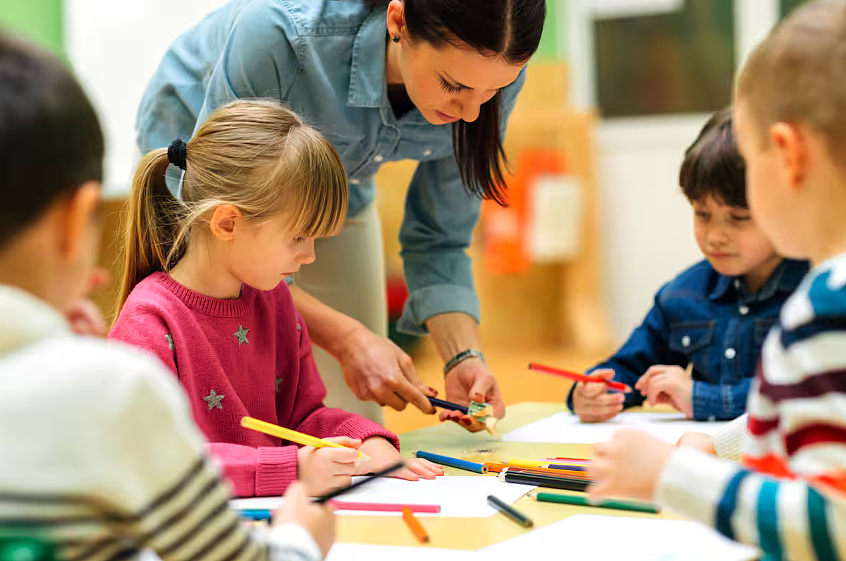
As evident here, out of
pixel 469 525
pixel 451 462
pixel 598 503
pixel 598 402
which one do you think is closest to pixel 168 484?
pixel 469 525

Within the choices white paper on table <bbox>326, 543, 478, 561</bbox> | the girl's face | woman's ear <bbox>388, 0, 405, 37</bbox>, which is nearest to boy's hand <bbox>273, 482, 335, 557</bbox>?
white paper on table <bbox>326, 543, 478, 561</bbox>

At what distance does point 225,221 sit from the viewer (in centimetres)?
101

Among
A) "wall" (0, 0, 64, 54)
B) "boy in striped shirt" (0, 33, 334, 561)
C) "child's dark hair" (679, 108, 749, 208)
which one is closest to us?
"boy in striped shirt" (0, 33, 334, 561)

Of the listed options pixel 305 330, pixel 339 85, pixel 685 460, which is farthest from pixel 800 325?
pixel 339 85

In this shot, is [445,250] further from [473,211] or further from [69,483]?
[69,483]

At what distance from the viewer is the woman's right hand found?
1.18 m

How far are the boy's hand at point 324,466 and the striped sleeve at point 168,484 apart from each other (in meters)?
0.33

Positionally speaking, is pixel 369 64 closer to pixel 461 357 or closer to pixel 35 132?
pixel 461 357

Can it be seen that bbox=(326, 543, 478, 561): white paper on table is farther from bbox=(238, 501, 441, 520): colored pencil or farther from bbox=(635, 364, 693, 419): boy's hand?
bbox=(635, 364, 693, 419): boy's hand

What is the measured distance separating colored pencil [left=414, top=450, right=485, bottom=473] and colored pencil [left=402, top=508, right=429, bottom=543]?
212 mm

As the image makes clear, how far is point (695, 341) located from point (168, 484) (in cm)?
108

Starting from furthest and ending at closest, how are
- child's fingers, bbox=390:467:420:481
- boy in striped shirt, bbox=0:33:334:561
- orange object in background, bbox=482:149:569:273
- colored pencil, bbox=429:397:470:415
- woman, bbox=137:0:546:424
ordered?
orange object in background, bbox=482:149:569:273, colored pencil, bbox=429:397:470:415, woman, bbox=137:0:546:424, child's fingers, bbox=390:467:420:481, boy in striped shirt, bbox=0:33:334:561

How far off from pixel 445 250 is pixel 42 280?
982 mm

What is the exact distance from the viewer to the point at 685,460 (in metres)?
0.60
